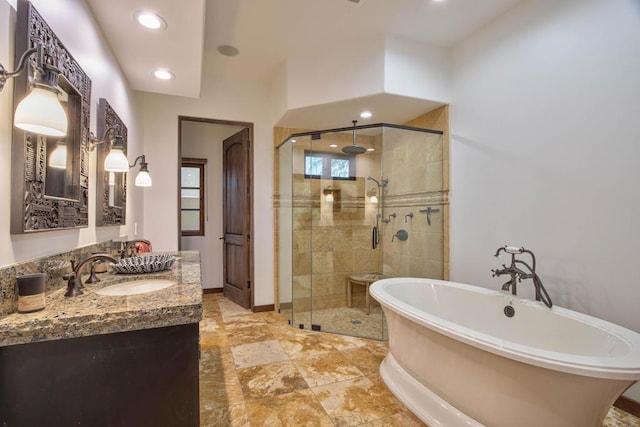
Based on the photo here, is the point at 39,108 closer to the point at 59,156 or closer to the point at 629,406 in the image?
the point at 59,156

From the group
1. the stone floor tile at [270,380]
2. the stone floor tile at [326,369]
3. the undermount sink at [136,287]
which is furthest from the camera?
the stone floor tile at [326,369]

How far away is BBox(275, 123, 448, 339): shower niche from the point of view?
11.0 feet

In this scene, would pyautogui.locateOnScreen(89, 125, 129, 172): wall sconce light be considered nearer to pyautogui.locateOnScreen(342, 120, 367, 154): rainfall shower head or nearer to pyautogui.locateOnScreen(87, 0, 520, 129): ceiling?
pyautogui.locateOnScreen(87, 0, 520, 129): ceiling

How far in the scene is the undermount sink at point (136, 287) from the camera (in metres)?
1.43

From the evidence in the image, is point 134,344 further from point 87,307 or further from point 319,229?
point 319,229

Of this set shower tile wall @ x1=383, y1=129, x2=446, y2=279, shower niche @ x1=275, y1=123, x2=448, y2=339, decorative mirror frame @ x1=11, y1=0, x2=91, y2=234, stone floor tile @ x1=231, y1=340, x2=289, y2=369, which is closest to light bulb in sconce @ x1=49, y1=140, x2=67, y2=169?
decorative mirror frame @ x1=11, y1=0, x2=91, y2=234

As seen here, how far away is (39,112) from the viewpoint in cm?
87

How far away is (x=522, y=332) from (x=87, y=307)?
2.46 metres

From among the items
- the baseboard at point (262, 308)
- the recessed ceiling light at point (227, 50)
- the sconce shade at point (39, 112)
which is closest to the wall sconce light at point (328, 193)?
the baseboard at point (262, 308)

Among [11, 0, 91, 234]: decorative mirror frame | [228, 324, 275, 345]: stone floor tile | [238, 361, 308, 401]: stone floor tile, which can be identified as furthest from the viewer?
[228, 324, 275, 345]: stone floor tile

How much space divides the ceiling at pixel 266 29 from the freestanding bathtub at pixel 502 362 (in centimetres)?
203

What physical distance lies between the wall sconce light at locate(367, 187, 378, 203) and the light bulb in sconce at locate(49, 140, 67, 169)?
9.93 feet

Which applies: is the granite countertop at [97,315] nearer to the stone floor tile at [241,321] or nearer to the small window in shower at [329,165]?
the stone floor tile at [241,321]

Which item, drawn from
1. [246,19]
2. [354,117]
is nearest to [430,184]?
[354,117]
